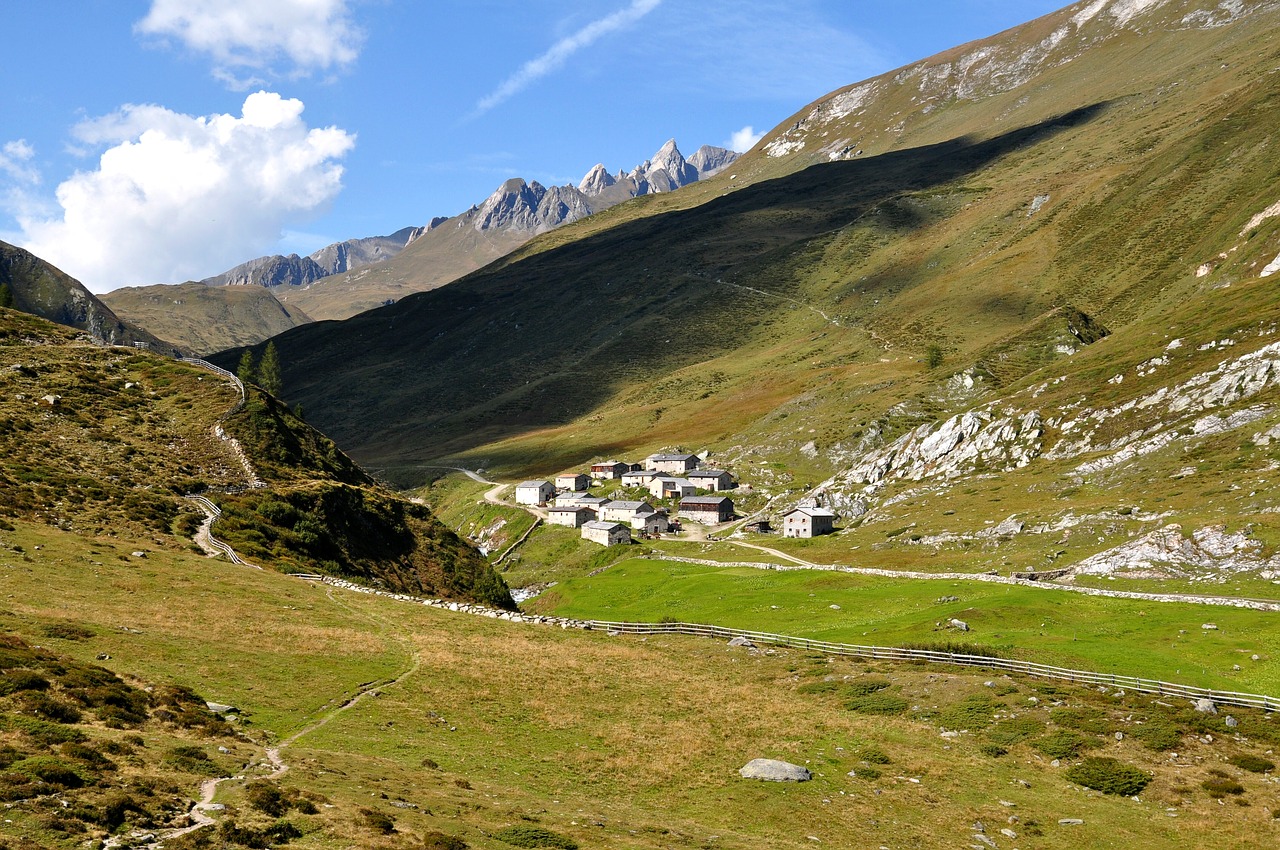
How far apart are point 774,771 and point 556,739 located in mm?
9286

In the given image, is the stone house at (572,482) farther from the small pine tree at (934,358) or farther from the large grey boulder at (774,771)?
the large grey boulder at (774,771)

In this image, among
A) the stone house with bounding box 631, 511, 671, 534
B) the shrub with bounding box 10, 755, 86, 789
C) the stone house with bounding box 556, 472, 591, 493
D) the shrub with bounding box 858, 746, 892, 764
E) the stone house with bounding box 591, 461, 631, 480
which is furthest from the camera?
the stone house with bounding box 591, 461, 631, 480

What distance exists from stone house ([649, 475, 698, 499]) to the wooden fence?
90257mm

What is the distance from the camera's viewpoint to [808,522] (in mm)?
Result: 117375

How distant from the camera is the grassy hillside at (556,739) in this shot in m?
25.0

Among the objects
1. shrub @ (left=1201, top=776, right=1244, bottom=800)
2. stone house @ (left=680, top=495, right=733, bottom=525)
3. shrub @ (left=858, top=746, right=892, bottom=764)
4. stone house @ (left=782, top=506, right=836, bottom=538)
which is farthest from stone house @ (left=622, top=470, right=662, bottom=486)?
shrub @ (left=1201, top=776, right=1244, bottom=800)

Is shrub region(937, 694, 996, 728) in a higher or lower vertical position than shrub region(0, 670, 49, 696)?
lower

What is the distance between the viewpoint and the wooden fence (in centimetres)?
3912

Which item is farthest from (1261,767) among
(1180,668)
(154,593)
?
(154,593)

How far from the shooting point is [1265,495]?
245 feet

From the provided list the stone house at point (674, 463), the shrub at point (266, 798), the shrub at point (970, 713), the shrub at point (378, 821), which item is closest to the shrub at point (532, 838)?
the shrub at point (378, 821)

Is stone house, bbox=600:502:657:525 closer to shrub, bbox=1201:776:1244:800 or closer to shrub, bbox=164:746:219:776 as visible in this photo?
shrub, bbox=1201:776:1244:800

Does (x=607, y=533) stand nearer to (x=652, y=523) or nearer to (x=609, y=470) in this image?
(x=652, y=523)

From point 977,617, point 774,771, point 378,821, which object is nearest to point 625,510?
point 977,617
